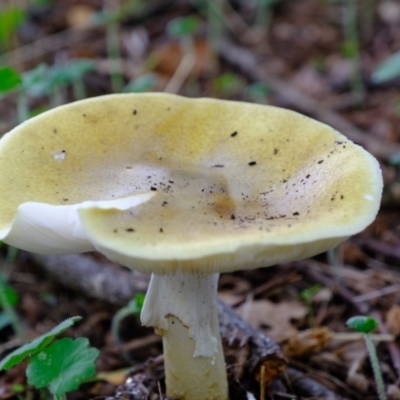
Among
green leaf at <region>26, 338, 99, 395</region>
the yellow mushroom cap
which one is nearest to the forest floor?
green leaf at <region>26, 338, 99, 395</region>

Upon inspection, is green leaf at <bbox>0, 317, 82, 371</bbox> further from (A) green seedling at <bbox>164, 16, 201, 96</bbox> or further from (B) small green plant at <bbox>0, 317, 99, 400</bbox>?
(A) green seedling at <bbox>164, 16, 201, 96</bbox>

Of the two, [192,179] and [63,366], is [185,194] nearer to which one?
[192,179]

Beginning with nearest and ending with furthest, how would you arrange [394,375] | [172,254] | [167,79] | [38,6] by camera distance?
[172,254] < [394,375] < [167,79] < [38,6]

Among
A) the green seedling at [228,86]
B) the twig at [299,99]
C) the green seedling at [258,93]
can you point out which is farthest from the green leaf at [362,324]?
the green seedling at [228,86]

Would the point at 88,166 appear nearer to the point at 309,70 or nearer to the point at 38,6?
the point at 309,70

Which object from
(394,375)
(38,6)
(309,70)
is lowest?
(394,375)

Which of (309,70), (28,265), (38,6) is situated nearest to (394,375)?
A: (28,265)

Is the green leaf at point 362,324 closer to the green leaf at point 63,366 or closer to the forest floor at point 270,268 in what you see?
the forest floor at point 270,268
